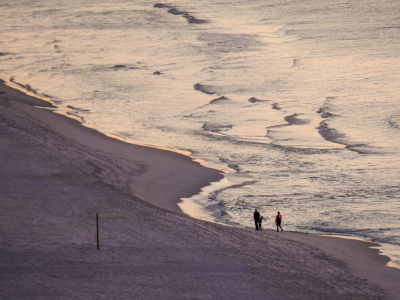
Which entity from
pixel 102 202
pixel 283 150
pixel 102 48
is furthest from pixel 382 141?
pixel 102 48

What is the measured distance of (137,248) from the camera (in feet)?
39.9

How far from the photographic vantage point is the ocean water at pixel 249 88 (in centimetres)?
1745

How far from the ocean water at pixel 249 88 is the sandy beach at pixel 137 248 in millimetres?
1300

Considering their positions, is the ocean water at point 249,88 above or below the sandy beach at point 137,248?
above

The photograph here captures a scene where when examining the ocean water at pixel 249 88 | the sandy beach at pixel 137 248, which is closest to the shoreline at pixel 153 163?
the sandy beach at pixel 137 248

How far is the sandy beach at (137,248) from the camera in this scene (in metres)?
10.5

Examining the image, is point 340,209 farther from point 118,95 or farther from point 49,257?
point 118,95

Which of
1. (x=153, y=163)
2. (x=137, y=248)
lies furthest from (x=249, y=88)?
(x=137, y=248)

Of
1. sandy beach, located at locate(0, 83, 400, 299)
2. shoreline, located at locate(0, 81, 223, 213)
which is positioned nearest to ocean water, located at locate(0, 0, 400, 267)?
shoreline, located at locate(0, 81, 223, 213)

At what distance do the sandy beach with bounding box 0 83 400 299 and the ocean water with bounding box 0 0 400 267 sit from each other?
1300 mm

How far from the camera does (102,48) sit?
41.6 metres

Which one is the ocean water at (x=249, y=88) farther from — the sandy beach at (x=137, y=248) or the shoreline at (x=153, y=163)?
the sandy beach at (x=137, y=248)

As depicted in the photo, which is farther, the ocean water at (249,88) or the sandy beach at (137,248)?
the ocean water at (249,88)

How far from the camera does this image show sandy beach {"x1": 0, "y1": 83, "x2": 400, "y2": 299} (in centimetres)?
1047
